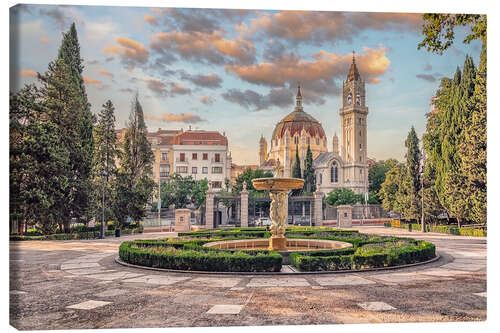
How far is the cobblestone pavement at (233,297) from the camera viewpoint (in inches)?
270

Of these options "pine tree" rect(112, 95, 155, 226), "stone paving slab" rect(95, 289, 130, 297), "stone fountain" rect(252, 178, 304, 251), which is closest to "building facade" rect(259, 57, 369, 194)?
"pine tree" rect(112, 95, 155, 226)

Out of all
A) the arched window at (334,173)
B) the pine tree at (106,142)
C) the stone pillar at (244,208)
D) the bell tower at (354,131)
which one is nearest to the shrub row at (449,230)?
the stone pillar at (244,208)

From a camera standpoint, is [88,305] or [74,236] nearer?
[88,305]

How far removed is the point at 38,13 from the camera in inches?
334

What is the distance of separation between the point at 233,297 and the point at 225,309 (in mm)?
798

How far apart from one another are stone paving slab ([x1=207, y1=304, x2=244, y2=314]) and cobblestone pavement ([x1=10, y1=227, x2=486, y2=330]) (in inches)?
0.7

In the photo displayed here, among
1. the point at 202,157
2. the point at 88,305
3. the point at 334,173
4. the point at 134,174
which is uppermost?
the point at 202,157

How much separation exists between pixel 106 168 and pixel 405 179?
23.2 metres

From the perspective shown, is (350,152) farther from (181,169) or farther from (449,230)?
(449,230)

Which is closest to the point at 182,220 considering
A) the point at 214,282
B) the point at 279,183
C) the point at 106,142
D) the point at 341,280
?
the point at 106,142

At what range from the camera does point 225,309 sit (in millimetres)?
Answer: 7156

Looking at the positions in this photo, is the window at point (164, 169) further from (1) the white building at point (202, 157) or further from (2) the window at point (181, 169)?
(2) the window at point (181, 169)

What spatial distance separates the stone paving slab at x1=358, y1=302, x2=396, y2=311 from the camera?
23.7 ft

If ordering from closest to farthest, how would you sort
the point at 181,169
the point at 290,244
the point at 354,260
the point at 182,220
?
the point at 354,260 < the point at 290,244 < the point at 182,220 < the point at 181,169
